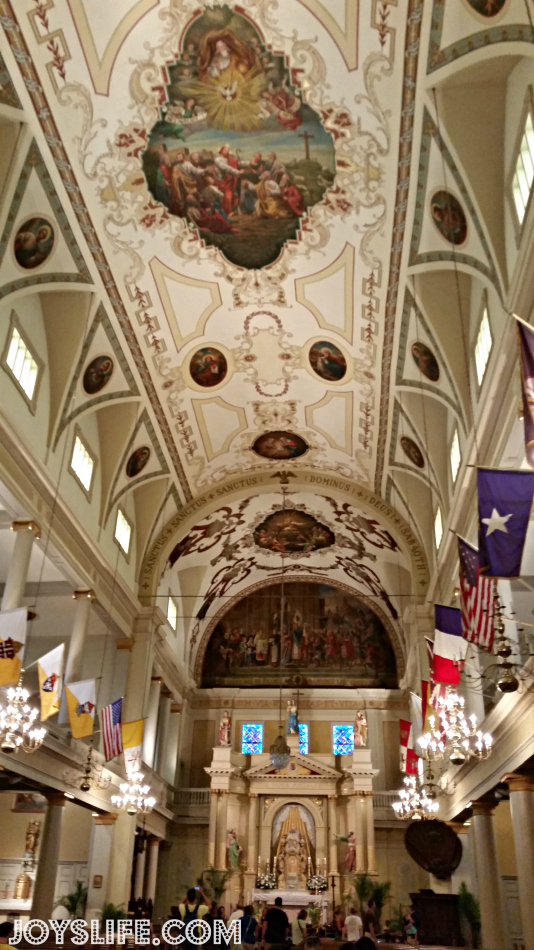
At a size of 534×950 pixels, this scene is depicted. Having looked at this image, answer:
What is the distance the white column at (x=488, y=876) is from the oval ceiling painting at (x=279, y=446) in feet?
34.6

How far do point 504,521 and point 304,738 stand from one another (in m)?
24.6

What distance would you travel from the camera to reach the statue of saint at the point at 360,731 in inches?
1110

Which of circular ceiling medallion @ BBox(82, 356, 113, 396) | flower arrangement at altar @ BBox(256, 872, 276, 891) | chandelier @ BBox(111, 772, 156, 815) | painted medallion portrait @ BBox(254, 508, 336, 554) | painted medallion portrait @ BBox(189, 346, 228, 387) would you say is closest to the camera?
circular ceiling medallion @ BBox(82, 356, 113, 396)

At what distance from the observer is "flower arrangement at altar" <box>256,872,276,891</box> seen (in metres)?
25.4

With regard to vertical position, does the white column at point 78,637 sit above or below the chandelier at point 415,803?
above

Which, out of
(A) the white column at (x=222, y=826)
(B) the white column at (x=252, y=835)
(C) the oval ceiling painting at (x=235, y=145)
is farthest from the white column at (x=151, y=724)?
(C) the oval ceiling painting at (x=235, y=145)

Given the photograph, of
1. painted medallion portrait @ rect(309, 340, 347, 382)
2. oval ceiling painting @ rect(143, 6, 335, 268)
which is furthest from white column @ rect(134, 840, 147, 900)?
oval ceiling painting @ rect(143, 6, 335, 268)

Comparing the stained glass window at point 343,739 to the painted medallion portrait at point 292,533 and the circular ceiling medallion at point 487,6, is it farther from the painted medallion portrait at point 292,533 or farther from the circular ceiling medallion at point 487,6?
the circular ceiling medallion at point 487,6

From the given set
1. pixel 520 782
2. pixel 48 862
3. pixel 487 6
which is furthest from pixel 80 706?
pixel 487 6

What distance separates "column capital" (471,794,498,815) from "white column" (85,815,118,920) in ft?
29.7

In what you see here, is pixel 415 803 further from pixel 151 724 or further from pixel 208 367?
pixel 208 367

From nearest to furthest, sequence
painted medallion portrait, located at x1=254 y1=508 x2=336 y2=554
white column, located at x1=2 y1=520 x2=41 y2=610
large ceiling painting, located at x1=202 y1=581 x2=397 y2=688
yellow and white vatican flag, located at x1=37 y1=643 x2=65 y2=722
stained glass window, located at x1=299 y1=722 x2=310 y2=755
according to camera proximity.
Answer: yellow and white vatican flag, located at x1=37 y1=643 x2=65 y2=722 → white column, located at x1=2 y1=520 x2=41 y2=610 → painted medallion portrait, located at x1=254 y1=508 x2=336 y2=554 → stained glass window, located at x1=299 y1=722 x2=310 y2=755 → large ceiling painting, located at x1=202 y1=581 x2=397 y2=688

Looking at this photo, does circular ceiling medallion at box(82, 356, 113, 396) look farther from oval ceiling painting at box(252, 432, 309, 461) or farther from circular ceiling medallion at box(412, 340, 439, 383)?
circular ceiling medallion at box(412, 340, 439, 383)

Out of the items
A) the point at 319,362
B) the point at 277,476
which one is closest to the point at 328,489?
the point at 277,476
